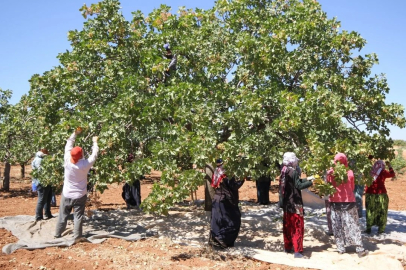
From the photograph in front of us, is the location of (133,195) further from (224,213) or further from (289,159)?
(289,159)

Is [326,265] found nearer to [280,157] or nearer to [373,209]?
[280,157]

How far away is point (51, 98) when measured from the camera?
745 centimetres

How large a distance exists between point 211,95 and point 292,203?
2.35 m

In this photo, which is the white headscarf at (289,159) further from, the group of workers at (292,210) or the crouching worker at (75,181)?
the crouching worker at (75,181)

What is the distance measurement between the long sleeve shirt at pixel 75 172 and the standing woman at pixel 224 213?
217 cm

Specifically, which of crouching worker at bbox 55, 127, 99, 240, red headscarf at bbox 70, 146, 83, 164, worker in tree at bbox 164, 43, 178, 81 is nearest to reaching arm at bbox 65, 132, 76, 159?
crouching worker at bbox 55, 127, 99, 240

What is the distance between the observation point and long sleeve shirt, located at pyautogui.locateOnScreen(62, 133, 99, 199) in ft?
21.5

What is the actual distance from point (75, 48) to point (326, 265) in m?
6.13

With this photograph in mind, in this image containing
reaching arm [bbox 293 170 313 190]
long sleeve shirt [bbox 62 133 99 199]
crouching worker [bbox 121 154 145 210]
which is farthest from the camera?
crouching worker [bbox 121 154 145 210]

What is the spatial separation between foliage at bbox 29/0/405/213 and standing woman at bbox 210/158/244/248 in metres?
0.63

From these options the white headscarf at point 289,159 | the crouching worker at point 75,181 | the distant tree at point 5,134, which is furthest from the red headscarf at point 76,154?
the distant tree at point 5,134

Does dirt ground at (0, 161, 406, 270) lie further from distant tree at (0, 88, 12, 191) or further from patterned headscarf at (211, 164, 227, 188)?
distant tree at (0, 88, 12, 191)

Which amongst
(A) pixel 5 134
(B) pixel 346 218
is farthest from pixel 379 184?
(A) pixel 5 134

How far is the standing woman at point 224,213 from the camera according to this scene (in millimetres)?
6699
